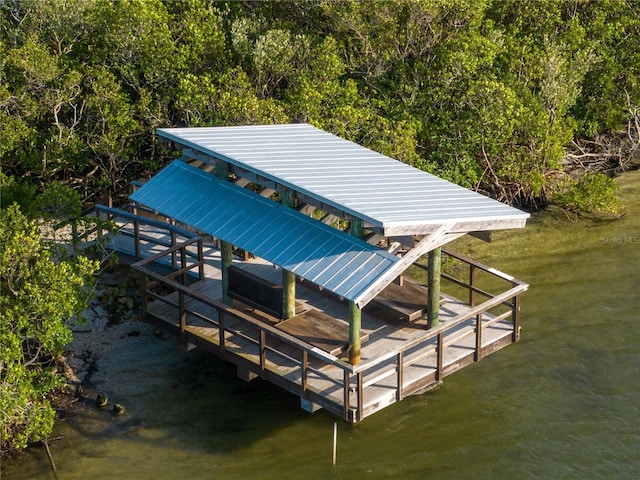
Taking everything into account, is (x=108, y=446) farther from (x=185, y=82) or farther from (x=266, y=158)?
(x=185, y=82)

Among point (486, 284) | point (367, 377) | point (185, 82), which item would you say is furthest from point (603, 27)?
point (367, 377)

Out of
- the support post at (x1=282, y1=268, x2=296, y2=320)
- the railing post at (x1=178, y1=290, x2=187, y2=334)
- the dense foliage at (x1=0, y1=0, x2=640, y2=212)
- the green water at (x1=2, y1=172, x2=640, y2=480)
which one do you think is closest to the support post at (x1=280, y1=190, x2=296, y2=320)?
the support post at (x1=282, y1=268, x2=296, y2=320)

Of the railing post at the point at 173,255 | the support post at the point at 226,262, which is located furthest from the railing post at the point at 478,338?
the railing post at the point at 173,255

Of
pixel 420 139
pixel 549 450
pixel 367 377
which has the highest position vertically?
pixel 420 139

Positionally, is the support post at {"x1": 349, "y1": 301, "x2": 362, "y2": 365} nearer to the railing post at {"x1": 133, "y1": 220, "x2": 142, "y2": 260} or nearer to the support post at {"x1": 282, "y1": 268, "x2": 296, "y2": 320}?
the support post at {"x1": 282, "y1": 268, "x2": 296, "y2": 320}

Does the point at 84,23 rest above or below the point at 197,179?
above

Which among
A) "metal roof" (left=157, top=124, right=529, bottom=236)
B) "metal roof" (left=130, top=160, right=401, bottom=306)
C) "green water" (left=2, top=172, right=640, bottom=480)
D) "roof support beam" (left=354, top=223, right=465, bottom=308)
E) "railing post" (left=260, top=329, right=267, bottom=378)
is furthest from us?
"green water" (left=2, top=172, right=640, bottom=480)

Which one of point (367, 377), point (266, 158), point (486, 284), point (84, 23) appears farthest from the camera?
point (84, 23)
